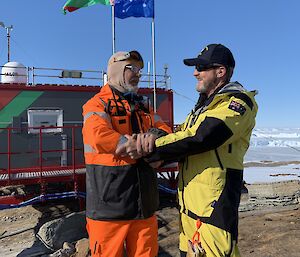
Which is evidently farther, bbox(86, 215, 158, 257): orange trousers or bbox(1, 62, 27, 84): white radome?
bbox(1, 62, 27, 84): white radome

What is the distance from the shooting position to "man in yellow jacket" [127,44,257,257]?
6.72 ft

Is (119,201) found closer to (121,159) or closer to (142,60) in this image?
(121,159)

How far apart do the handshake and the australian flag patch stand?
576 mm

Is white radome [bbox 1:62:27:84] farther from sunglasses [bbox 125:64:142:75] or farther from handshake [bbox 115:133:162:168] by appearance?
handshake [bbox 115:133:162:168]

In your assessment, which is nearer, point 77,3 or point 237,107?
point 237,107

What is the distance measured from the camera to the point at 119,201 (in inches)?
100

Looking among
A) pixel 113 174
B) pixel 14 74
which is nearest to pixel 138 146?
pixel 113 174

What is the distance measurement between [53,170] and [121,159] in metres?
5.21

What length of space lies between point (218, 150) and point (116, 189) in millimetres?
938

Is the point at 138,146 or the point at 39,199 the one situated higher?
the point at 138,146

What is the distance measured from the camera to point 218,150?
7.00 ft

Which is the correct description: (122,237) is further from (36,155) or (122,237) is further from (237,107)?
(36,155)

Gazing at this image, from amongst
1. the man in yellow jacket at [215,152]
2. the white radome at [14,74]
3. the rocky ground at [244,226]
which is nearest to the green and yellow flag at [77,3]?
the white radome at [14,74]

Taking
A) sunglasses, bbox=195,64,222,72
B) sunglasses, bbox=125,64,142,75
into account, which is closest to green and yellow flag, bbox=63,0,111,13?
sunglasses, bbox=125,64,142,75
